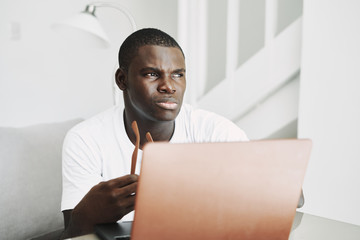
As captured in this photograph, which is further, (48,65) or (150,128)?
(48,65)

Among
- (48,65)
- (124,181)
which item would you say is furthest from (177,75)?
(48,65)

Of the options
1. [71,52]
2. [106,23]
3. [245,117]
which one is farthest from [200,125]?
[106,23]

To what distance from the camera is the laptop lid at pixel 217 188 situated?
17.3 inches

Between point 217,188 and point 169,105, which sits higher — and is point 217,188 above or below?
below

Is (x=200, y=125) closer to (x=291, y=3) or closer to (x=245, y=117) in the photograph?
(x=245, y=117)

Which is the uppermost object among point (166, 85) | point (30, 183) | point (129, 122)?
point (166, 85)

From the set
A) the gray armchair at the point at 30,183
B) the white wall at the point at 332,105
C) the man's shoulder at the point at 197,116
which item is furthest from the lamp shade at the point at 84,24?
the white wall at the point at 332,105

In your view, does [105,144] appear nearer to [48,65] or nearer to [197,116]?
[197,116]

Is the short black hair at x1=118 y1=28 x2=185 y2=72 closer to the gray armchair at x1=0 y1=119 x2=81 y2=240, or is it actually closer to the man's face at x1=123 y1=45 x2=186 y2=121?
the man's face at x1=123 y1=45 x2=186 y2=121

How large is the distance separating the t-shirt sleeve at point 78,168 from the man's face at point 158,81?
190 mm

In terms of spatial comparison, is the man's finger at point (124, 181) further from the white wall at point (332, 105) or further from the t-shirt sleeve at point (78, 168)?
the white wall at point (332, 105)

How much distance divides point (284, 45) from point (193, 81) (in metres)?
0.46

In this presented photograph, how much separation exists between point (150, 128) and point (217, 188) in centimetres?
59

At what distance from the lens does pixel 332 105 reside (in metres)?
1.31
